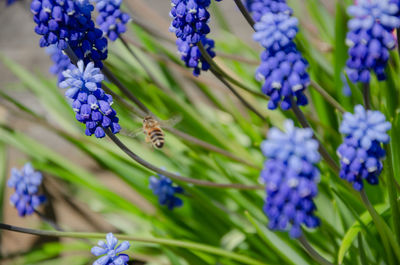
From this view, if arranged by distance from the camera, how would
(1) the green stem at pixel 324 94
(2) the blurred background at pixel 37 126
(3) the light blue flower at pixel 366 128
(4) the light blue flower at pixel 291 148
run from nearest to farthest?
1. (4) the light blue flower at pixel 291 148
2. (3) the light blue flower at pixel 366 128
3. (1) the green stem at pixel 324 94
4. (2) the blurred background at pixel 37 126

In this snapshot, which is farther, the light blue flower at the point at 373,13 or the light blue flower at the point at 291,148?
the light blue flower at the point at 373,13

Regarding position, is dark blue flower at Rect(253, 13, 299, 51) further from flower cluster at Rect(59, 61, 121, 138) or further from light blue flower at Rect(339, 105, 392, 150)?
flower cluster at Rect(59, 61, 121, 138)

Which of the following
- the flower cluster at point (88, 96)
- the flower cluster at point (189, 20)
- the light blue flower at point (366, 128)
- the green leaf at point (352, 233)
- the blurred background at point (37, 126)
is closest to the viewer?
the light blue flower at point (366, 128)

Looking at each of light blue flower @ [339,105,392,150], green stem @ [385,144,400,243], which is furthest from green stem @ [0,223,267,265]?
light blue flower @ [339,105,392,150]

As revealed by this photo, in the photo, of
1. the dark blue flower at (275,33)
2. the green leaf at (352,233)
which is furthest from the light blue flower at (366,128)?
the green leaf at (352,233)

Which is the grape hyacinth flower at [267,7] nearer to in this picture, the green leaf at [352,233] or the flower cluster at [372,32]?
the flower cluster at [372,32]

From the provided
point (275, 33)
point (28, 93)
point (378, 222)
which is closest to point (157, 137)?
point (275, 33)

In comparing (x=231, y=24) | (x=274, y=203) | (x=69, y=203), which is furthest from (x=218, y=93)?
(x=274, y=203)
